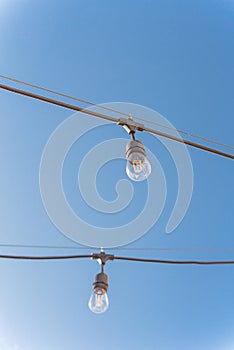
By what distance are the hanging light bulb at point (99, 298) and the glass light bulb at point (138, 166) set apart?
67cm

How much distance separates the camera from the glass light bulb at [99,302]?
2.06 metres

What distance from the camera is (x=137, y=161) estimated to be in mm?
1905

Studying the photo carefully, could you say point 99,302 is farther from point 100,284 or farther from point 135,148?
point 135,148

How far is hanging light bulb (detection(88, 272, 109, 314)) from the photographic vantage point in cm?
207

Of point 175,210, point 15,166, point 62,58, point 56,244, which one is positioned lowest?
point 56,244

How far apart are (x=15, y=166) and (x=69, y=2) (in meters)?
1.89

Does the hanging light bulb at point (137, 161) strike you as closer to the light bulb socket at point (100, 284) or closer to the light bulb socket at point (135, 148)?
the light bulb socket at point (135, 148)

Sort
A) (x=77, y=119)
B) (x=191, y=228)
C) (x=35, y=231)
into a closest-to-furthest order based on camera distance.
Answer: (x=77, y=119) → (x=35, y=231) → (x=191, y=228)

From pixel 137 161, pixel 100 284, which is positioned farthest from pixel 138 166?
pixel 100 284

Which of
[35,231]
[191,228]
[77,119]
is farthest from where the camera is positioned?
[191,228]

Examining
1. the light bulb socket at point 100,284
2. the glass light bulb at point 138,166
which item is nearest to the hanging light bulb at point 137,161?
the glass light bulb at point 138,166

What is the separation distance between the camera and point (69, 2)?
388 centimetres

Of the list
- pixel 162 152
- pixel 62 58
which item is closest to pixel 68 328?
pixel 162 152

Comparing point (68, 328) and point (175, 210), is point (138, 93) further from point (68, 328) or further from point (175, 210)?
point (68, 328)
